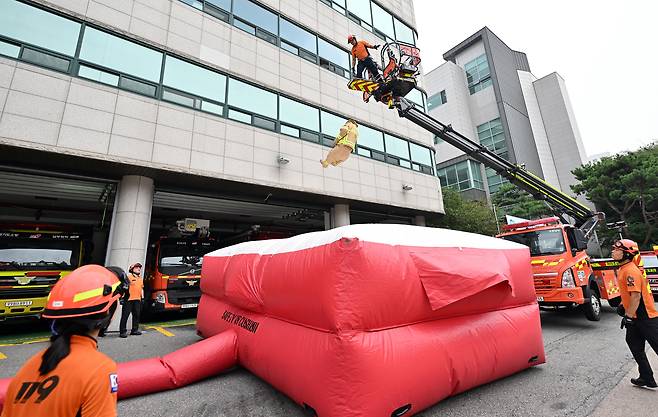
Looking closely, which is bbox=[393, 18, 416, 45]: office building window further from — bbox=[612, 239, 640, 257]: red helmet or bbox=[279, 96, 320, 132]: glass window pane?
bbox=[612, 239, 640, 257]: red helmet

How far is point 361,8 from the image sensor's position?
16016 millimetres

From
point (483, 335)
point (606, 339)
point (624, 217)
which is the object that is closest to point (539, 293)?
point (606, 339)

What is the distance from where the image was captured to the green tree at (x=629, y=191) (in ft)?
60.4

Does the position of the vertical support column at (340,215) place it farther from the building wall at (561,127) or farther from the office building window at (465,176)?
the building wall at (561,127)

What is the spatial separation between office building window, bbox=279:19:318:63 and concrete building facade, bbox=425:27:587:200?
79.6 feet

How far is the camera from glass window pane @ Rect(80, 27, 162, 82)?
8347 millimetres

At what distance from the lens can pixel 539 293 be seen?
24.8 feet

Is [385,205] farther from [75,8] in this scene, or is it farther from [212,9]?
[75,8]

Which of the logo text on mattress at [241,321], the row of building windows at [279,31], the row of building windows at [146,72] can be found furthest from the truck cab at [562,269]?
the row of building windows at [279,31]

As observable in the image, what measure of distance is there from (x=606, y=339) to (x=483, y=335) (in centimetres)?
450

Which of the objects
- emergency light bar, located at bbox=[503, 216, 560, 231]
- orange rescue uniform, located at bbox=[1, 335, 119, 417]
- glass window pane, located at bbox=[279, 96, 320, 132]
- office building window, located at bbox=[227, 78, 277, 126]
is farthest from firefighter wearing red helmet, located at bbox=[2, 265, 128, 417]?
glass window pane, located at bbox=[279, 96, 320, 132]

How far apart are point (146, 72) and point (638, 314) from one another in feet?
40.7

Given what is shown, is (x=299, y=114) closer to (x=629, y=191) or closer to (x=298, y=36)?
(x=298, y=36)

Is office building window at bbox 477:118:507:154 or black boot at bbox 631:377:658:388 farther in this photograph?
office building window at bbox 477:118:507:154
